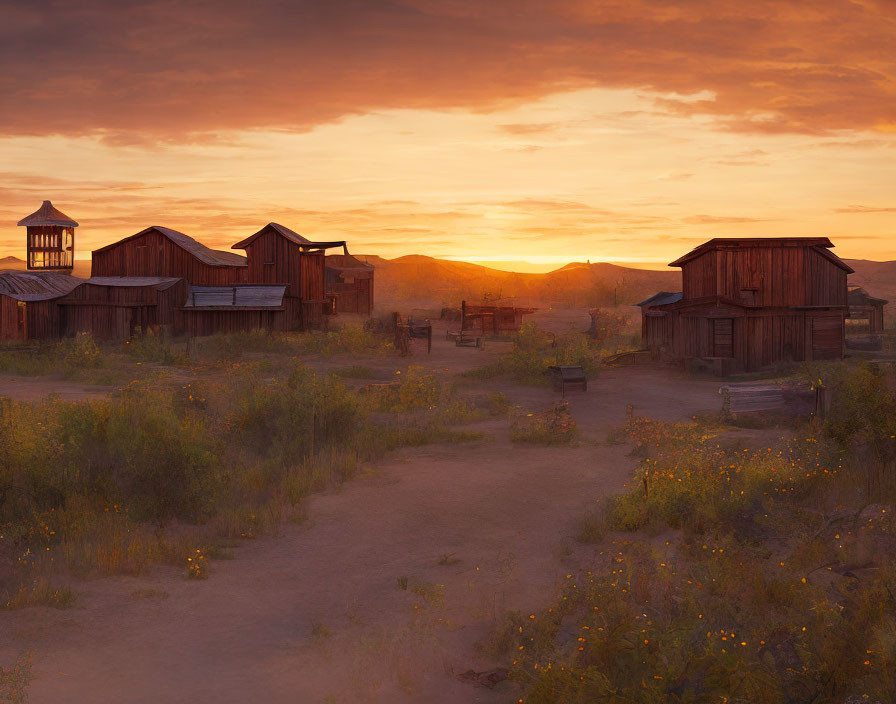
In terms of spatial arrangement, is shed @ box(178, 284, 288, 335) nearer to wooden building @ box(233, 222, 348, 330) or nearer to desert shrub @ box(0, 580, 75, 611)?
wooden building @ box(233, 222, 348, 330)

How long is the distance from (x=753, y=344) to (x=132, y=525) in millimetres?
26231

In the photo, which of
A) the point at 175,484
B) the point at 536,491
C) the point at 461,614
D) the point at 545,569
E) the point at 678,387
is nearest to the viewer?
the point at 461,614

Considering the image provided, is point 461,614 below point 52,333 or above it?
below

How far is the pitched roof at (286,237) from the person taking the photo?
45812 mm

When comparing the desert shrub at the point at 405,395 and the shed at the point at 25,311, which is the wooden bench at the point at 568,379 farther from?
the shed at the point at 25,311

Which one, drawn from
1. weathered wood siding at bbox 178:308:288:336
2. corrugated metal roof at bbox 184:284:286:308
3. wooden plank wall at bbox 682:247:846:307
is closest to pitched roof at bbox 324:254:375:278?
corrugated metal roof at bbox 184:284:286:308

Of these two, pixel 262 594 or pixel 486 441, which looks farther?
pixel 486 441

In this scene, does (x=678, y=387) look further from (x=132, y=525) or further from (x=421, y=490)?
(x=132, y=525)

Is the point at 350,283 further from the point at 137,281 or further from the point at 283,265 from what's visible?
the point at 137,281

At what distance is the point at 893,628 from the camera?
5891 mm

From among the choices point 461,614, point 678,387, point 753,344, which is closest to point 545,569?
point 461,614

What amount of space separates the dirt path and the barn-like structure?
3253cm

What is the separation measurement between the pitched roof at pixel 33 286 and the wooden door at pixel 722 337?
32927 millimetres

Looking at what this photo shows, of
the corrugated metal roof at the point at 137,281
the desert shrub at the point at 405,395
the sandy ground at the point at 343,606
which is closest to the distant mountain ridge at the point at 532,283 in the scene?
the corrugated metal roof at the point at 137,281
